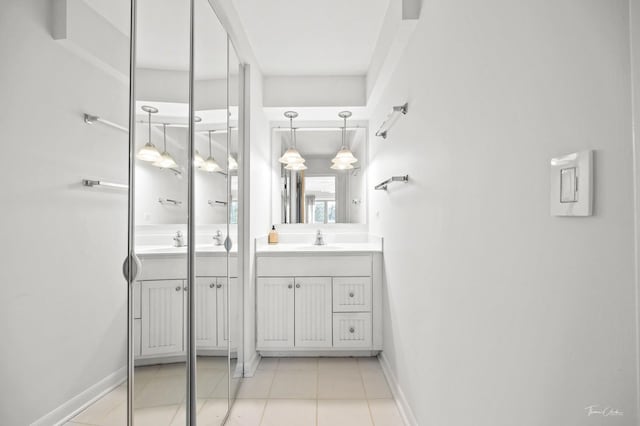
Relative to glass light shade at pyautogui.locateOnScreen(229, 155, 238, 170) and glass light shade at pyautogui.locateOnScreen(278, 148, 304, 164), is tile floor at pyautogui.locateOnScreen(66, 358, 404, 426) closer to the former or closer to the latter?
glass light shade at pyautogui.locateOnScreen(229, 155, 238, 170)

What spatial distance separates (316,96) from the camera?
2990mm

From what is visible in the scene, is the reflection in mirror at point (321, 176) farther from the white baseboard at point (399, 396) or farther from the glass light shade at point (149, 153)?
the glass light shade at point (149, 153)

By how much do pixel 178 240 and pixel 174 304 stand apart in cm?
25

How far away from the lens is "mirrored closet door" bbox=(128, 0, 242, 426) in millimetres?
1025

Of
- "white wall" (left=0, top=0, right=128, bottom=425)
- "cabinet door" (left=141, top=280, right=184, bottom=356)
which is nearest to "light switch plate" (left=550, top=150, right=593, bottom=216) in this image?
"white wall" (left=0, top=0, right=128, bottom=425)

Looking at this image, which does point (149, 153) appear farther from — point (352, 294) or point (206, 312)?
point (352, 294)

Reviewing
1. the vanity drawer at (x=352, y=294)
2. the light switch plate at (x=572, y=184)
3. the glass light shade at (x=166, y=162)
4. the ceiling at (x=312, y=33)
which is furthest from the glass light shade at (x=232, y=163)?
the light switch plate at (x=572, y=184)

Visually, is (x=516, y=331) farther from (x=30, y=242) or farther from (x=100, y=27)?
(x=100, y=27)

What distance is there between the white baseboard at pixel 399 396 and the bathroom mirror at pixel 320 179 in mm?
1443

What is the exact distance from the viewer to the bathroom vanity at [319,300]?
2.65 meters

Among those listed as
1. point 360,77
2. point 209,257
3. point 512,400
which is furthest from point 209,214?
point 360,77

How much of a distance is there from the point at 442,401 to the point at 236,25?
7.54 ft

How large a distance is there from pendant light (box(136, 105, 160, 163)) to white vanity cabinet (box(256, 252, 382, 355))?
5.31 feet

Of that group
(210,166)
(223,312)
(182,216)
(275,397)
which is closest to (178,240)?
(182,216)
